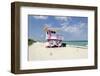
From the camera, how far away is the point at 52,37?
5.19ft

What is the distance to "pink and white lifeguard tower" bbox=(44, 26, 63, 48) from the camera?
1568 millimetres

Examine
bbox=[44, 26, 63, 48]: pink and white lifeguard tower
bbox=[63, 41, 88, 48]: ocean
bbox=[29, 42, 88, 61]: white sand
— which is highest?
bbox=[44, 26, 63, 48]: pink and white lifeguard tower

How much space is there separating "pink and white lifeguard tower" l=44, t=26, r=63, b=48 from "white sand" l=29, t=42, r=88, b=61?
0.11 ft

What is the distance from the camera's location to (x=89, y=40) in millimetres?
1708

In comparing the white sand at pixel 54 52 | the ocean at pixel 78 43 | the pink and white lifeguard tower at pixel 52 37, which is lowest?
the white sand at pixel 54 52

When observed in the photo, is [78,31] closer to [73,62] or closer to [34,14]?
[73,62]

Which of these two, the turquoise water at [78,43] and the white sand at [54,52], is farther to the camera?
the turquoise water at [78,43]

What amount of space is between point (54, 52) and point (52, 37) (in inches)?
4.1

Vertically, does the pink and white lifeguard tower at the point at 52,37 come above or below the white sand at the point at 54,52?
above

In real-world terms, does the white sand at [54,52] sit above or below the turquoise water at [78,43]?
below

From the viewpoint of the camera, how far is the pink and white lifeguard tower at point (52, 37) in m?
1.57

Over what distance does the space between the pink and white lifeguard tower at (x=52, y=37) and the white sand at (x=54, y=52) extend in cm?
3

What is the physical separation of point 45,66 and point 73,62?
0.21 m

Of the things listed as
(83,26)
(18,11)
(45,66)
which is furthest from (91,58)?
(18,11)
